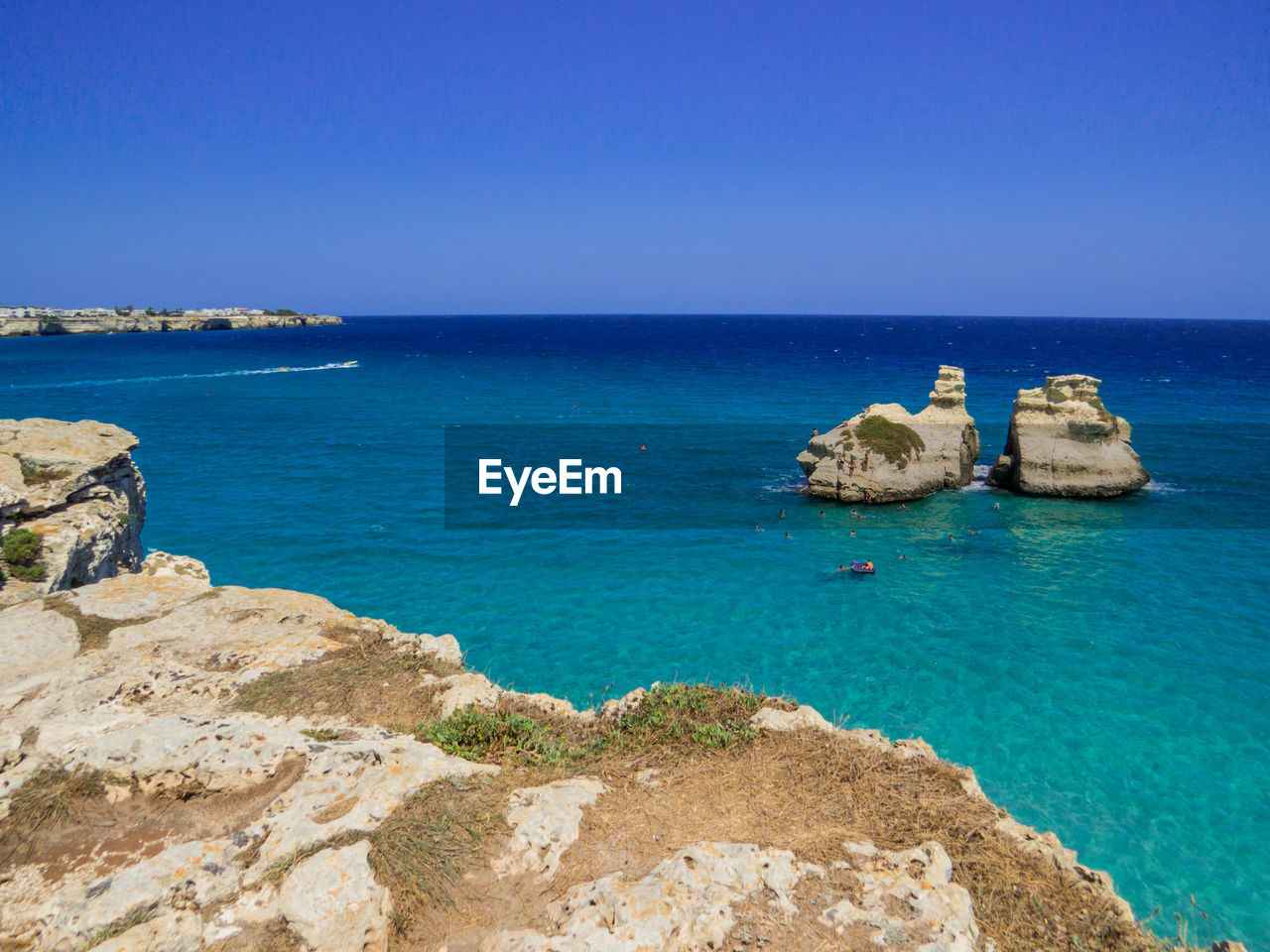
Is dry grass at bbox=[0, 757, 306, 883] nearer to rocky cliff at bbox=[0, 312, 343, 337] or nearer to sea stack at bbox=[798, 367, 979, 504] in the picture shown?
sea stack at bbox=[798, 367, 979, 504]

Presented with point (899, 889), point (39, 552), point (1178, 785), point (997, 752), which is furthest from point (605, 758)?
point (1178, 785)

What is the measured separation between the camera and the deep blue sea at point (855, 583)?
15961mm

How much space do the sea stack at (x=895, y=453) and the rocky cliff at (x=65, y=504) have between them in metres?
31.9

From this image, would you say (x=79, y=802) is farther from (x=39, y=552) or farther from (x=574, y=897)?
(x=39, y=552)

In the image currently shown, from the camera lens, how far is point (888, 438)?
127ft

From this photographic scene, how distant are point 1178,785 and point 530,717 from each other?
622 inches

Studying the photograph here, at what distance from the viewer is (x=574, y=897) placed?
643cm

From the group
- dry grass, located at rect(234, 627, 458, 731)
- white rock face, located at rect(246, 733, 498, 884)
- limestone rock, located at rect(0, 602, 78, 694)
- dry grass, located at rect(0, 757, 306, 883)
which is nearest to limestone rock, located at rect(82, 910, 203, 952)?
white rock face, located at rect(246, 733, 498, 884)

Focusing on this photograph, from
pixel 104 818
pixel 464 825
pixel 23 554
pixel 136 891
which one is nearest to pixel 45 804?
pixel 104 818

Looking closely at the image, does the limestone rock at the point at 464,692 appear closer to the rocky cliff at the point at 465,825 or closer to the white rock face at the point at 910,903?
the rocky cliff at the point at 465,825

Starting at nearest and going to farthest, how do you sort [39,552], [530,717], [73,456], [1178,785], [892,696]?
[530,717] → [39,552] → [1178,785] → [73,456] → [892,696]

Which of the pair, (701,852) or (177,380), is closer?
(701,852)

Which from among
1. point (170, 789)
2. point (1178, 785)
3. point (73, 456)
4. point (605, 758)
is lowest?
point (1178, 785)

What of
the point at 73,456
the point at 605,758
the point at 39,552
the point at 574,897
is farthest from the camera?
the point at 73,456
